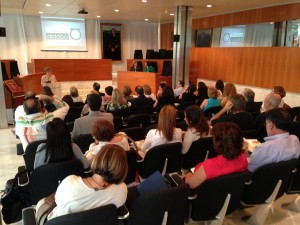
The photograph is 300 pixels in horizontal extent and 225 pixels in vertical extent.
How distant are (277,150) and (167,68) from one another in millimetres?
8029

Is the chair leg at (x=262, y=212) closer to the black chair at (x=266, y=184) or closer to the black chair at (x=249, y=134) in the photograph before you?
the black chair at (x=266, y=184)

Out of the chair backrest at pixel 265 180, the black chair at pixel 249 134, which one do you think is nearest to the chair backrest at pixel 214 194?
the chair backrest at pixel 265 180

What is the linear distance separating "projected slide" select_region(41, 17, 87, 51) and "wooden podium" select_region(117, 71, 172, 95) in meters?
4.35

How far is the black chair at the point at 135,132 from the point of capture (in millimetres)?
3338

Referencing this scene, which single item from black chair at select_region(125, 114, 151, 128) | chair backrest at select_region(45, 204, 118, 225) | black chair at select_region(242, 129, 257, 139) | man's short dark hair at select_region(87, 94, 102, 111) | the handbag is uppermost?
man's short dark hair at select_region(87, 94, 102, 111)

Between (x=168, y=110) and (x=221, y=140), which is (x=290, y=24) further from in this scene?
(x=221, y=140)

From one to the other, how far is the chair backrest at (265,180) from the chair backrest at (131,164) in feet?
3.41

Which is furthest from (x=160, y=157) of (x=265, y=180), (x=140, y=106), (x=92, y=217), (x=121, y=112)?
(x=140, y=106)

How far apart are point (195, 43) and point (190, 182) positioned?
11403 millimetres

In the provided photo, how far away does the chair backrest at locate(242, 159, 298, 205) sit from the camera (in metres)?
2.15

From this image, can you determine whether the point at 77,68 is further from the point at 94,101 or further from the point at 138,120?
the point at 94,101

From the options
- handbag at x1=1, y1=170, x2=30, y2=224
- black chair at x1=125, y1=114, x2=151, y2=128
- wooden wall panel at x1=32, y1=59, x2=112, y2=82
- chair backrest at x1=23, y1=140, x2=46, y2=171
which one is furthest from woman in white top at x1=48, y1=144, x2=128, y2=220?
wooden wall panel at x1=32, y1=59, x2=112, y2=82

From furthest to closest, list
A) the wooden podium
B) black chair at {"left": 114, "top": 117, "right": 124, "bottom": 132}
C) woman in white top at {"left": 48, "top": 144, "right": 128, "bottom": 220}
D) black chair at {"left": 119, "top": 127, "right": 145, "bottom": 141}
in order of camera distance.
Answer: the wooden podium, black chair at {"left": 114, "top": 117, "right": 124, "bottom": 132}, black chair at {"left": 119, "top": 127, "right": 145, "bottom": 141}, woman in white top at {"left": 48, "top": 144, "right": 128, "bottom": 220}

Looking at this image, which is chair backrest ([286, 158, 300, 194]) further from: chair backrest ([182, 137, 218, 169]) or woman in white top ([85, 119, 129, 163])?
woman in white top ([85, 119, 129, 163])
